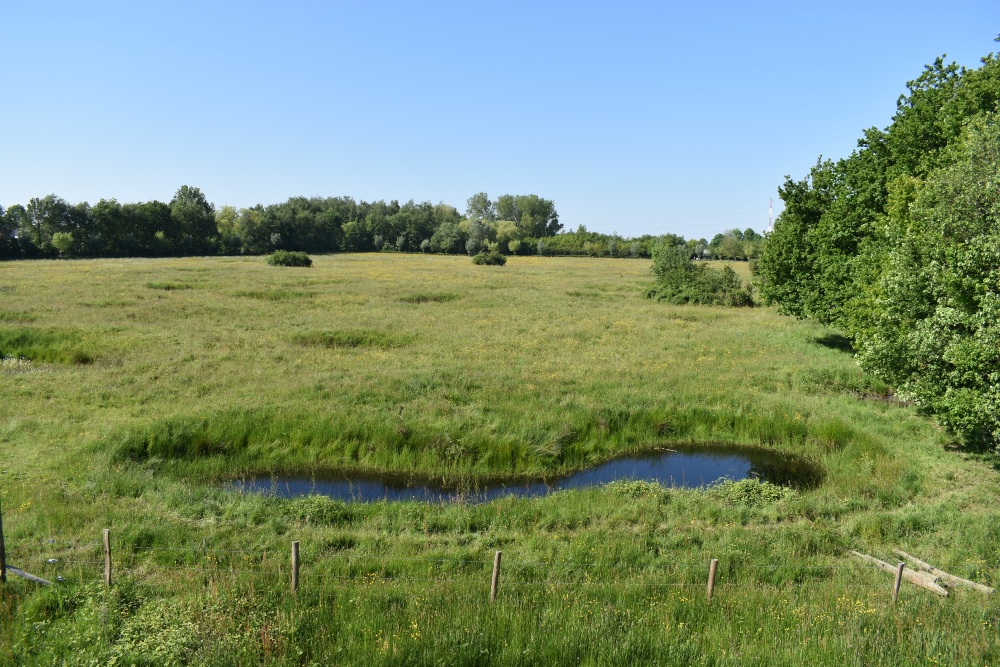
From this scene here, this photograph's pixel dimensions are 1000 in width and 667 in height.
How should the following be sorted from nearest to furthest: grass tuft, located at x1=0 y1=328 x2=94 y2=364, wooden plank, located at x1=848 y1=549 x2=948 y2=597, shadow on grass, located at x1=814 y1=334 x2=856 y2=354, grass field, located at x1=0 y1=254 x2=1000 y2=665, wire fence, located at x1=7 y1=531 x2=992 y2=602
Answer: grass field, located at x1=0 y1=254 x2=1000 y2=665
wire fence, located at x1=7 y1=531 x2=992 y2=602
wooden plank, located at x1=848 y1=549 x2=948 y2=597
grass tuft, located at x1=0 y1=328 x2=94 y2=364
shadow on grass, located at x1=814 y1=334 x2=856 y2=354

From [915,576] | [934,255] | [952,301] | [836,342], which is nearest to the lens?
[915,576]

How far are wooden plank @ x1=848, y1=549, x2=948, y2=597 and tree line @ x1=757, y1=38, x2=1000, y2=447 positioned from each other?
5.08 meters

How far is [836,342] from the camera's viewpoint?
127ft

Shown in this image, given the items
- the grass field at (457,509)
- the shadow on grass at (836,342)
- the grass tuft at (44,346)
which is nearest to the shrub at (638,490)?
the grass field at (457,509)

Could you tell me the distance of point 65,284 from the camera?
53.7m

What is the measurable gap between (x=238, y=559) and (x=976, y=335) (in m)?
18.0

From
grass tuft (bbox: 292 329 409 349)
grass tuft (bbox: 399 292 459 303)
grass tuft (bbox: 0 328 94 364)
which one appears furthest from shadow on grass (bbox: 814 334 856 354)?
grass tuft (bbox: 0 328 94 364)

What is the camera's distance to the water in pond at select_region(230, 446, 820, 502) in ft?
57.2

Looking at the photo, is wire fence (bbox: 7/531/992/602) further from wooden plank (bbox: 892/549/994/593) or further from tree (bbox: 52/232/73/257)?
tree (bbox: 52/232/73/257)

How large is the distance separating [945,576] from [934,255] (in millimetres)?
10182

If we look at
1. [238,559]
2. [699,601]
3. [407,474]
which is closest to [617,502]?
[699,601]

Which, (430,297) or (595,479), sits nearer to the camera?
(595,479)

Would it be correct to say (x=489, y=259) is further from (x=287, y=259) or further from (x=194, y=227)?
(x=194, y=227)

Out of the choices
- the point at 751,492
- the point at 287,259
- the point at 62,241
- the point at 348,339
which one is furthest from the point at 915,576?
the point at 62,241
